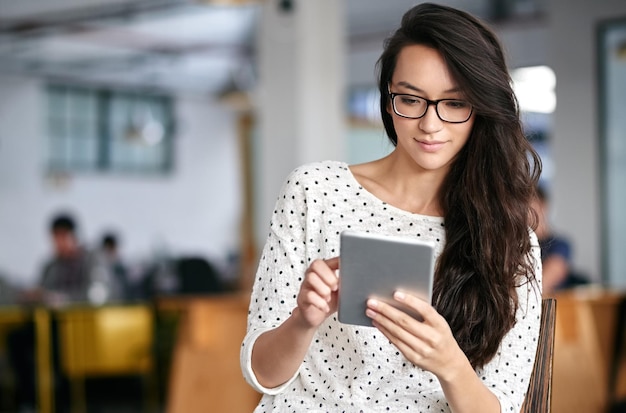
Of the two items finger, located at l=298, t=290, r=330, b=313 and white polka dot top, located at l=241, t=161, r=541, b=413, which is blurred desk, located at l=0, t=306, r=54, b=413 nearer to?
white polka dot top, located at l=241, t=161, r=541, b=413

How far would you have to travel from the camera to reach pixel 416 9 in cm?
173

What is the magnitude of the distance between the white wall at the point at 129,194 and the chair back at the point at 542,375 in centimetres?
1154

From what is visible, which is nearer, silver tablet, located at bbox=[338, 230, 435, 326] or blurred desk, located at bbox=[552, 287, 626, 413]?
silver tablet, located at bbox=[338, 230, 435, 326]

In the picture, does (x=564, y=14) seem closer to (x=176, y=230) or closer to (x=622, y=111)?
(x=622, y=111)

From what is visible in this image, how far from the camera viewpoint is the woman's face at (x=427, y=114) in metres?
1.64

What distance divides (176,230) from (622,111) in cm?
847

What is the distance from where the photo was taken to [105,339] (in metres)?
6.66

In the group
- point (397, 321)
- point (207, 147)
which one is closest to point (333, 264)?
point (397, 321)

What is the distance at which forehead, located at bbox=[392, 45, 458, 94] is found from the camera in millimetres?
1642

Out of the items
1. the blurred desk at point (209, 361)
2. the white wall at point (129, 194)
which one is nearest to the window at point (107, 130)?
the white wall at point (129, 194)

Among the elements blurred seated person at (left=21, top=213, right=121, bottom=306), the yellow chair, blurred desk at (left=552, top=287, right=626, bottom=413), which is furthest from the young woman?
blurred seated person at (left=21, top=213, right=121, bottom=306)

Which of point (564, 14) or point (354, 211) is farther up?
point (564, 14)

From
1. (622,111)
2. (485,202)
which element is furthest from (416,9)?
(622,111)

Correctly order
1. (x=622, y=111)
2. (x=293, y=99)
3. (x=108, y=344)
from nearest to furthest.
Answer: (x=293, y=99) → (x=108, y=344) → (x=622, y=111)
